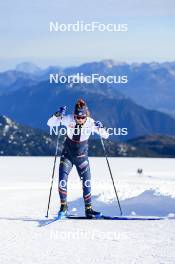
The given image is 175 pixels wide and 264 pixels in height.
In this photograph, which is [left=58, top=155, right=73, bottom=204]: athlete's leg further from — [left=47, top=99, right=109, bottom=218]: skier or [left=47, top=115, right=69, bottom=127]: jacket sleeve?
[left=47, top=115, right=69, bottom=127]: jacket sleeve

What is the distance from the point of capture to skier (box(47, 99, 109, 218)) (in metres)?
11.0

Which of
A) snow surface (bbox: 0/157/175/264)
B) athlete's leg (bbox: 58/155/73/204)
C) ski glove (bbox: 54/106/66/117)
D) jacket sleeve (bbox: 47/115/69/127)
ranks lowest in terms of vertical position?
snow surface (bbox: 0/157/175/264)

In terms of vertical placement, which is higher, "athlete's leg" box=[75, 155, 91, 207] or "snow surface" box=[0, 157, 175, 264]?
"athlete's leg" box=[75, 155, 91, 207]

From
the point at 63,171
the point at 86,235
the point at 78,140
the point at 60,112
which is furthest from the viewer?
the point at 63,171

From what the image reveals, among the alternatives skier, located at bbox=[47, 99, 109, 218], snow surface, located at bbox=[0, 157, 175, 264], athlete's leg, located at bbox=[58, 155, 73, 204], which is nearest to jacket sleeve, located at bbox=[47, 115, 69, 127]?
skier, located at bbox=[47, 99, 109, 218]

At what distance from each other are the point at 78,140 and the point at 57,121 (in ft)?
2.06

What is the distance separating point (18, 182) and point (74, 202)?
14.8 feet

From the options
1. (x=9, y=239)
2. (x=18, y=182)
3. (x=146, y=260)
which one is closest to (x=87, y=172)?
(x=9, y=239)

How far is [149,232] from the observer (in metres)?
10.0

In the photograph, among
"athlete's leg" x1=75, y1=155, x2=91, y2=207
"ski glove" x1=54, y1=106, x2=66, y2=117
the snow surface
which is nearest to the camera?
the snow surface

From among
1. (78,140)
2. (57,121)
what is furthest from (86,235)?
(57,121)

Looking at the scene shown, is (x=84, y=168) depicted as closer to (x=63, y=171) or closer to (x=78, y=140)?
(x=63, y=171)

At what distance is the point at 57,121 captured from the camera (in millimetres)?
10992

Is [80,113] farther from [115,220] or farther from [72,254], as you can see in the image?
[72,254]
